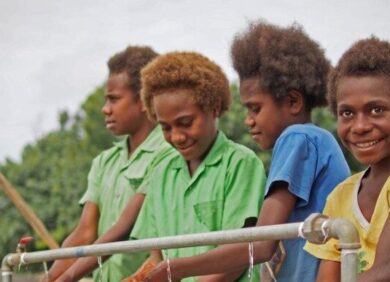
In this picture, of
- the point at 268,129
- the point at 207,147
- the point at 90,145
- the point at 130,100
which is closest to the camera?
the point at 268,129

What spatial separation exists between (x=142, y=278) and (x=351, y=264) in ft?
5.13

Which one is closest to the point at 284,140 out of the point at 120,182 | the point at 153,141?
the point at 153,141

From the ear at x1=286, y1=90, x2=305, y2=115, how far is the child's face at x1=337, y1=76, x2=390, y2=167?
0.67 meters

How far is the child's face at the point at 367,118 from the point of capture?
12.9 ft

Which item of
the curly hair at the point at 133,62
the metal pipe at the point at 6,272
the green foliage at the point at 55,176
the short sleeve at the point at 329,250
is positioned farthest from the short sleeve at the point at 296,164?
the green foliage at the point at 55,176

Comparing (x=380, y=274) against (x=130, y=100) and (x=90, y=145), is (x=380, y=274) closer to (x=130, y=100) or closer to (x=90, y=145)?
(x=130, y=100)

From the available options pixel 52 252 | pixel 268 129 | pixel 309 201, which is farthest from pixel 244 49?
pixel 52 252

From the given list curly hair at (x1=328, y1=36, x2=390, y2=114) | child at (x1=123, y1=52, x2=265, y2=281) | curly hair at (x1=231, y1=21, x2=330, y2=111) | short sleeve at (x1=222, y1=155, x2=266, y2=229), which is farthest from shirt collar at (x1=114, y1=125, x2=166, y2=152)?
curly hair at (x1=328, y1=36, x2=390, y2=114)

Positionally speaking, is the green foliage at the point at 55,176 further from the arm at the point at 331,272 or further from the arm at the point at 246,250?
the arm at the point at 331,272

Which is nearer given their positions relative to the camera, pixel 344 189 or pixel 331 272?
pixel 331 272

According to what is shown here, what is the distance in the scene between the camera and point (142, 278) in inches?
185

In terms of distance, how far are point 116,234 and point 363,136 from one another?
1958 millimetres

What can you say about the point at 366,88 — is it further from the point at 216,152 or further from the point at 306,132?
the point at 216,152

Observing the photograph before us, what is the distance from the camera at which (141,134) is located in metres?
6.05
